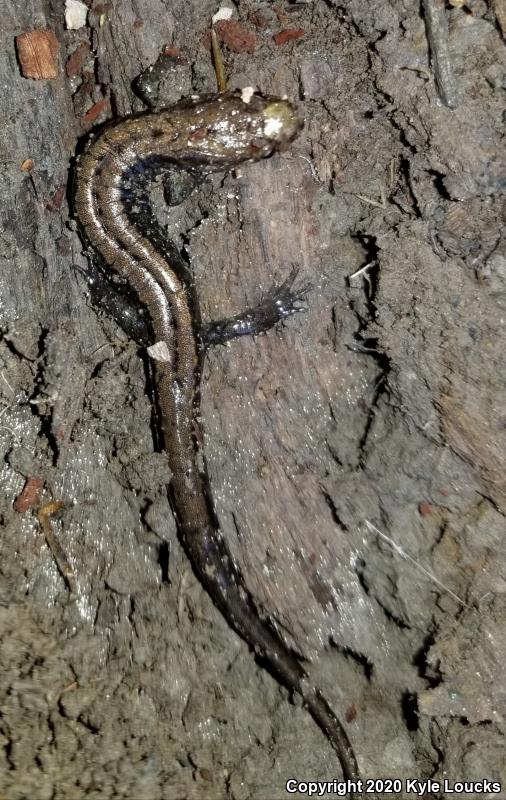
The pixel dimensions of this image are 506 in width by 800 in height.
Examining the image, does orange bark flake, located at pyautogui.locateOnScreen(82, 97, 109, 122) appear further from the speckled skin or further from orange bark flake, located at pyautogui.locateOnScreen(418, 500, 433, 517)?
orange bark flake, located at pyautogui.locateOnScreen(418, 500, 433, 517)

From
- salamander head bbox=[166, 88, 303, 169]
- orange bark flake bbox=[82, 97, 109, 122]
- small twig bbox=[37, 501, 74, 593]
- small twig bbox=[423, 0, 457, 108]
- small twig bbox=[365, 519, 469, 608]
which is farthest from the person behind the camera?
orange bark flake bbox=[82, 97, 109, 122]

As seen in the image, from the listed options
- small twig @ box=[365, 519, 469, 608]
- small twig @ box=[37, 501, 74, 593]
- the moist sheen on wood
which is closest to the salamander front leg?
the moist sheen on wood

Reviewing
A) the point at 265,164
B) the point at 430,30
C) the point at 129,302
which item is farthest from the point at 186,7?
the point at 129,302

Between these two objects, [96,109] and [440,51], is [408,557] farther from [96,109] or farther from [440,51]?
[96,109]

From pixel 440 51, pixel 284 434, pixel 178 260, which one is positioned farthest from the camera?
pixel 178 260

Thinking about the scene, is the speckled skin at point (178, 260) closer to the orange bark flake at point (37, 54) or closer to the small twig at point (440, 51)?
the orange bark flake at point (37, 54)

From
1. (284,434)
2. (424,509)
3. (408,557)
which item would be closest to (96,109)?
(284,434)

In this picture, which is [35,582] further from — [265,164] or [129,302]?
[265,164]
